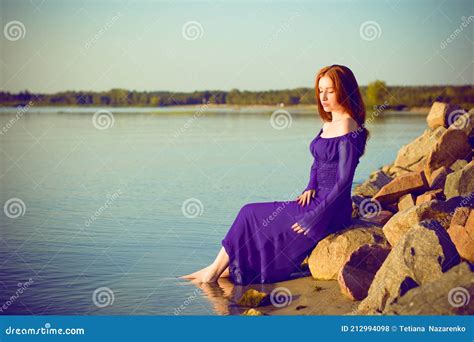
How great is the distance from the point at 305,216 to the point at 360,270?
0.84 metres

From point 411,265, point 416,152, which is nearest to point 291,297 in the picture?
point 411,265

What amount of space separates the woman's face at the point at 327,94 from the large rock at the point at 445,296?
2267 millimetres

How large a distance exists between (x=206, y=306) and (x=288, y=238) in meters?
1.17

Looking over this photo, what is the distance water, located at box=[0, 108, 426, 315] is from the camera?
7816 mm

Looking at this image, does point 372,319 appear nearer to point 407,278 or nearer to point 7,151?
point 407,278

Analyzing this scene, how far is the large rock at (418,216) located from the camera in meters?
7.69

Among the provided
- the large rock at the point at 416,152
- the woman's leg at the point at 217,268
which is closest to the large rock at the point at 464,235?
the woman's leg at the point at 217,268

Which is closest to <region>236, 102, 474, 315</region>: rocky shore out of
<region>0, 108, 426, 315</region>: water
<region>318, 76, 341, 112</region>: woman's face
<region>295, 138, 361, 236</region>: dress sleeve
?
<region>295, 138, 361, 236</region>: dress sleeve

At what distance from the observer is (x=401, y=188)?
9391 mm

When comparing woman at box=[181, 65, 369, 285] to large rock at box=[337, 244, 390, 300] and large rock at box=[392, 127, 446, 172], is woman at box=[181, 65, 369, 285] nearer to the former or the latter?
large rock at box=[337, 244, 390, 300]

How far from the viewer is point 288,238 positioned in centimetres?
806

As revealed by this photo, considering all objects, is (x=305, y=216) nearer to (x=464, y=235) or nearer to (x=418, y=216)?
(x=418, y=216)

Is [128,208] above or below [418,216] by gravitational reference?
above

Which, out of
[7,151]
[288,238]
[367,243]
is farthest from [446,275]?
[7,151]
